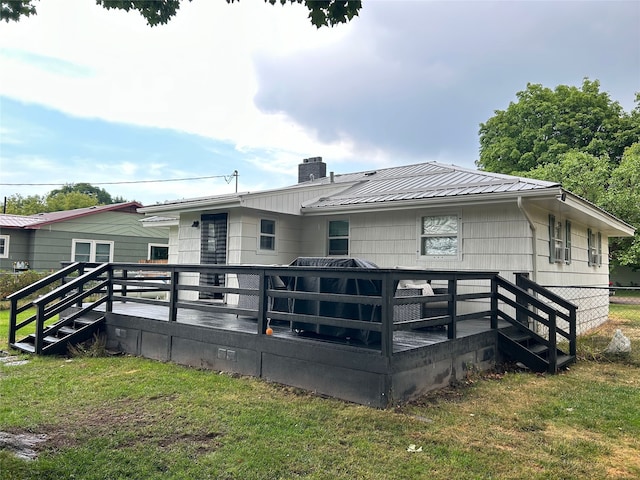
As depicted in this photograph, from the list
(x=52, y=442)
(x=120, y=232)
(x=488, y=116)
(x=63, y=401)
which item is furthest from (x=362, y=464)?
(x=488, y=116)

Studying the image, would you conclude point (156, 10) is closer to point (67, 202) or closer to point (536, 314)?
point (536, 314)

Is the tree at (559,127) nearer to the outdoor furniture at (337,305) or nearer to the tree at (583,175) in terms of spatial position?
the tree at (583,175)

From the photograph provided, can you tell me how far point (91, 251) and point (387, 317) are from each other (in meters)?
15.8

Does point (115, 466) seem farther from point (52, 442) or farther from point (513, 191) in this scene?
point (513, 191)

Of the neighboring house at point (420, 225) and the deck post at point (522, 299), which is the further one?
the neighboring house at point (420, 225)

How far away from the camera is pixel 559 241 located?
28.0 feet

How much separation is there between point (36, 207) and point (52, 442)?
4061cm

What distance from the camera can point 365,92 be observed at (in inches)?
516

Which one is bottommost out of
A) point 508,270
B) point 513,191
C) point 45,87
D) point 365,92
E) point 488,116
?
point 508,270

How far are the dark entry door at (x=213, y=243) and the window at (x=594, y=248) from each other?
8.76 meters

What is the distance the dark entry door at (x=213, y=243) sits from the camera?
30.1 ft

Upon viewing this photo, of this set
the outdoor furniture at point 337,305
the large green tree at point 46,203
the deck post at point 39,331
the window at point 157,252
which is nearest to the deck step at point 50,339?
the deck post at point 39,331

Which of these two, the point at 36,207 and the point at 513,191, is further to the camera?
the point at 36,207

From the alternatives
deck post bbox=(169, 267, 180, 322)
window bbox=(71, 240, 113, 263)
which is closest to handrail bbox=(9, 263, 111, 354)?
deck post bbox=(169, 267, 180, 322)
